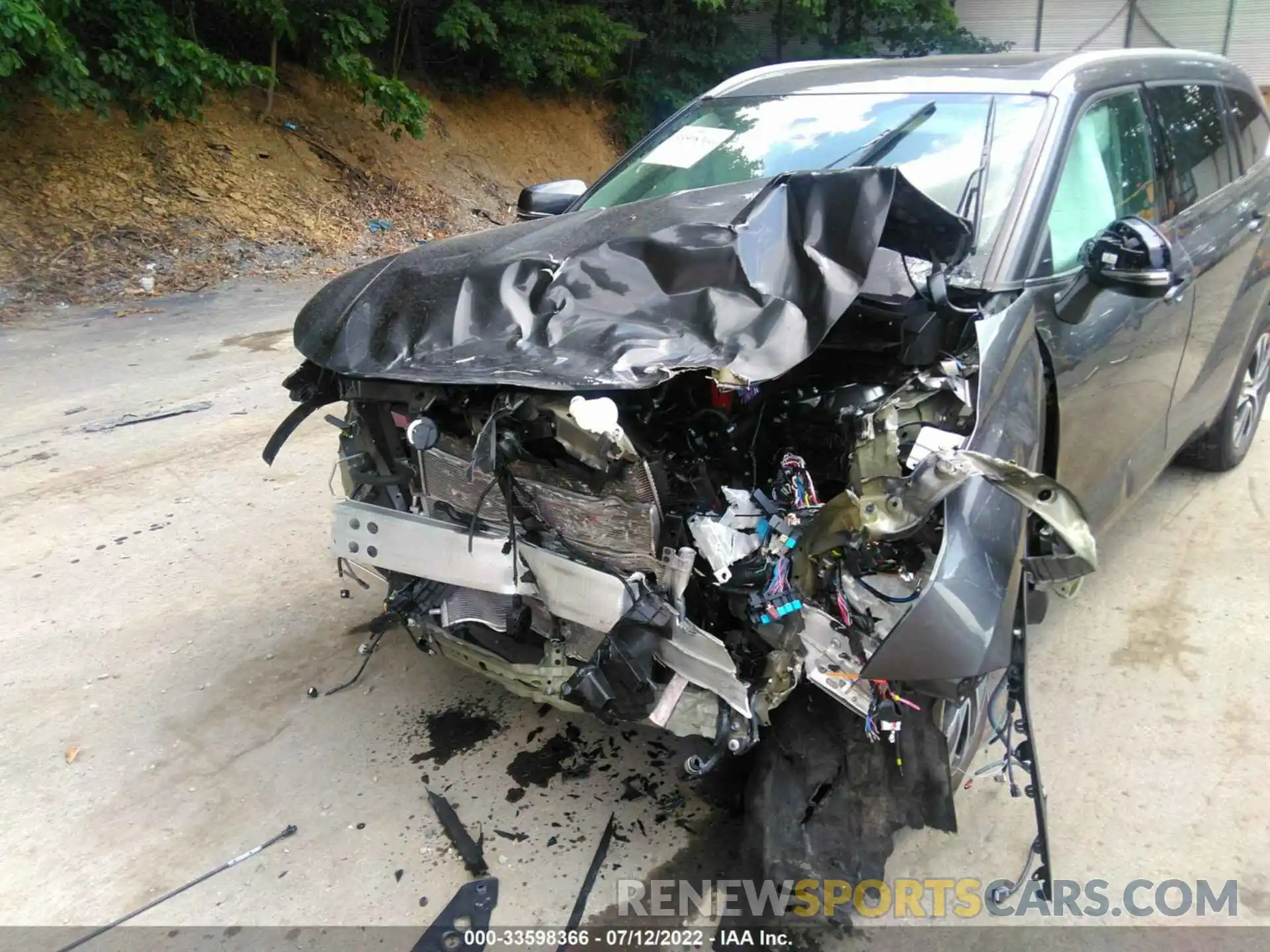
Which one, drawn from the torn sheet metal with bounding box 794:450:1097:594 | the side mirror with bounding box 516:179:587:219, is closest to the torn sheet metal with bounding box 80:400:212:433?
the side mirror with bounding box 516:179:587:219

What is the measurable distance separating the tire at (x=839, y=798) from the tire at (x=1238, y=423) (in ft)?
10.1

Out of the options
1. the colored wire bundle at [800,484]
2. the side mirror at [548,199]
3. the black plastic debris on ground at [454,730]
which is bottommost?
the black plastic debris on ground at [454,730]

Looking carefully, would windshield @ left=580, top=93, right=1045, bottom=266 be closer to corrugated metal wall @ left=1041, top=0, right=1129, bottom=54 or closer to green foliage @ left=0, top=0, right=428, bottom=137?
green foliage @ left=0, top=0, right=428, bottom=137

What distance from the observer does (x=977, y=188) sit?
2.74m

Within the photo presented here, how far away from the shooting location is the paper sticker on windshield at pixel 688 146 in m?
3.56

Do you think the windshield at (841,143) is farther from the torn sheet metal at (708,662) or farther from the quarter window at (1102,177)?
the torn sheet metal at (708,662)

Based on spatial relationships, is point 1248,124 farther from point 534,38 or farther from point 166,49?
point 534,38

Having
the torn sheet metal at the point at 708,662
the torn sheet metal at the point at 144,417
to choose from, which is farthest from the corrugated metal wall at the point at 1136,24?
the torn sheet metal at the point at 708,662

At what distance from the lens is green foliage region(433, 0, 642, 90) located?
12.6 meters

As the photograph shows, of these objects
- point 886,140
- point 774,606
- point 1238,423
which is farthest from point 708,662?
point 1238,423

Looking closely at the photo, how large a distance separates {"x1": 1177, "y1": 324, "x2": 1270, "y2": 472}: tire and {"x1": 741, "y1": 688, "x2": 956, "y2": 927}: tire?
3.07 metres

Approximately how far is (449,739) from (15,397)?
5162mm

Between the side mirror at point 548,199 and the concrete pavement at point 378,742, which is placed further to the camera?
the side mirror at point 548,199

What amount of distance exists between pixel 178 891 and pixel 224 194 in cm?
1012
